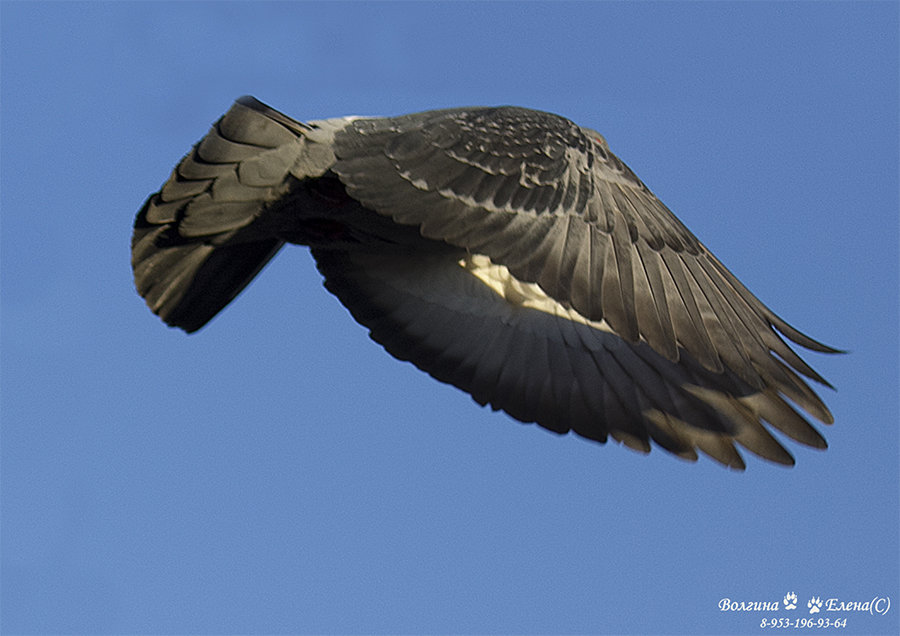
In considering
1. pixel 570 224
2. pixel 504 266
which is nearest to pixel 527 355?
pixel 504 266

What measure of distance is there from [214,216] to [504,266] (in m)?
2.01

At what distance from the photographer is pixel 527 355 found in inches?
372

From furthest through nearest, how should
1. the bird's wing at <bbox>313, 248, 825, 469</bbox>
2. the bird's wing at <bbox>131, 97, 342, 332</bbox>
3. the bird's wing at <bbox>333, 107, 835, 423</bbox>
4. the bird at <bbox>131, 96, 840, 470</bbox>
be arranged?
1. the bird's wing at <bbox>313, 248, 825, 469</bbox>
2. the bird's wing at <bbox>131, 97, 342, 332</bbox>
3. the bird at <bbox>131, 96, 840, 470</bbox>
4. the bird's wing at <bbox>333, 107, 835, 423</bbox>

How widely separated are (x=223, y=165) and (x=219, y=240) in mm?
756

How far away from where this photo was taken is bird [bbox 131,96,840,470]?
6.91 meters

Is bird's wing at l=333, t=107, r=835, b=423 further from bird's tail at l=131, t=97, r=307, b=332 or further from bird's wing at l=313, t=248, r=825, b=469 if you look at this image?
bird's wing at l=313, t=248, r=825, b=469

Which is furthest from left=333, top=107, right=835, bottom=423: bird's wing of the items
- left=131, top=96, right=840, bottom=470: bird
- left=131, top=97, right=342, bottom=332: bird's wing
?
left=131, top=97, right=342, bottom=332: bird's wing

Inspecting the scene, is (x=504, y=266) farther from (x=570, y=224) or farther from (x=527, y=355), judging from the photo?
(x=527, y=355)

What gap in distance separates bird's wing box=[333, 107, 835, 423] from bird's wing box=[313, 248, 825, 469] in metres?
1.09

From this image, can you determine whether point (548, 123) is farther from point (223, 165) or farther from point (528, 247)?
point (223, 165)

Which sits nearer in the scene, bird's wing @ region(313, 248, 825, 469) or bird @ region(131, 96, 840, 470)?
bird @ region(131, 96, 840, 470)

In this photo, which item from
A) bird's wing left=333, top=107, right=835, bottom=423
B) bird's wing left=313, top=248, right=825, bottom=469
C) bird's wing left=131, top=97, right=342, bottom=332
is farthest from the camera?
bird's wing left=313, top=248, right=825, bottom=469

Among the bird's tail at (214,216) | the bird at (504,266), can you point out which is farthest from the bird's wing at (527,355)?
the bird's tail at (214,216)

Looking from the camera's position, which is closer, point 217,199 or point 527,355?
point 217,199
